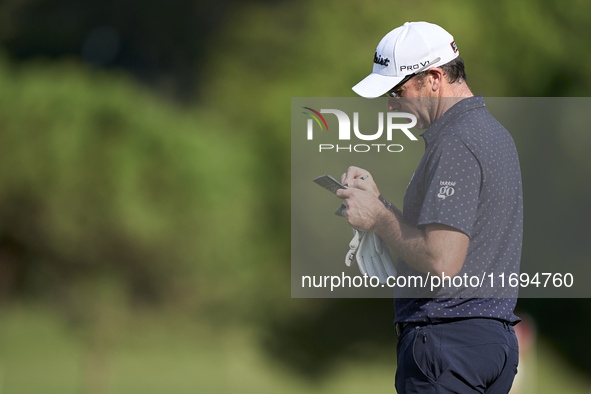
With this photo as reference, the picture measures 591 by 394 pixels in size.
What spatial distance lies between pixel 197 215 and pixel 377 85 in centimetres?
169

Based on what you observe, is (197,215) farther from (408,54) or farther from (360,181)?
(408,54)

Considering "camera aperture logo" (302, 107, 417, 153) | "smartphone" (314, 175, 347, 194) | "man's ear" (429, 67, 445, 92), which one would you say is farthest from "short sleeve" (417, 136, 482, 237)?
"camera aperture logo" (302, 107, 417, 153)

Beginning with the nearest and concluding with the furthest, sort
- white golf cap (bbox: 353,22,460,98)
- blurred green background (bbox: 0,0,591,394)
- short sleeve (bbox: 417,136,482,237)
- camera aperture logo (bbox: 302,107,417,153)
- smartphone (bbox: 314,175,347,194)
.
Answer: short sleeve (bbox: 417,136,482,237), white golf cap (bbox: 353,22,460,98), smartphone (bbox: 314,175,347,194), camera aperture logo (bbox: 302,107,417,153), blurred green background (bbox: 0,0,591,394)

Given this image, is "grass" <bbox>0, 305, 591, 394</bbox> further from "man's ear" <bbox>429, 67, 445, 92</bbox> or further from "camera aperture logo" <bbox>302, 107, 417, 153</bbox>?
"man's ear" <bbox>429, 67, 445, 92</bbox>

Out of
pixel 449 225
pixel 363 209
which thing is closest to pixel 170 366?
pixel 363 209

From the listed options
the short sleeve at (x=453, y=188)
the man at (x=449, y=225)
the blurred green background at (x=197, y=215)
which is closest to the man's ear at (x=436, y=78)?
the man at (x=449, y=225)

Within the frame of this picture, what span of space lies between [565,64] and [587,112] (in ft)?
0.84

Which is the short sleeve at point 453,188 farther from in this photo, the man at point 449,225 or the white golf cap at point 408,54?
the white golf cap at point 408,54

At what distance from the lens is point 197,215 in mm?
2619

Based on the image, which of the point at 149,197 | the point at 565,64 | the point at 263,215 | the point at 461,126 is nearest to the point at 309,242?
the point at 263,215

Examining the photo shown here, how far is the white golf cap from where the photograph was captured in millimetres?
1019

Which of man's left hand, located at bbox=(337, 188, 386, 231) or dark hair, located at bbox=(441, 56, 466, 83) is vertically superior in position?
dark hair, located at bbox=(441, 56, 466, 83)

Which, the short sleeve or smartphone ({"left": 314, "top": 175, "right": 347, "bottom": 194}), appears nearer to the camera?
the short sleeve

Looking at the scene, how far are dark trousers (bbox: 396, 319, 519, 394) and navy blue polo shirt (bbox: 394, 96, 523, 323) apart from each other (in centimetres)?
2
